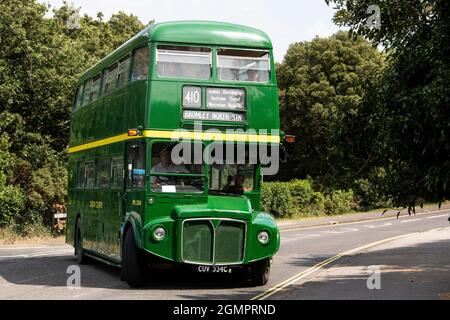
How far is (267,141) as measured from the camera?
14.6 meters

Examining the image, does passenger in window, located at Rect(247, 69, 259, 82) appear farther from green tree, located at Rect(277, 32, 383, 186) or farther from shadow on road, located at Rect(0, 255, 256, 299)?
green tree, located at Rect(277, 32, 383, 186)

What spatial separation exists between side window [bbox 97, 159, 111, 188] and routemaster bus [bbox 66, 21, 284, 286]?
1.52 metres

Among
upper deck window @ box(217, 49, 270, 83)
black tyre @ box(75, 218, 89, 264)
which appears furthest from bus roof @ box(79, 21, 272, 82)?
black tyre @ box(75, 218, 89, 264)

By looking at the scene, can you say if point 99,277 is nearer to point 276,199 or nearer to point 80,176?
point 80,176

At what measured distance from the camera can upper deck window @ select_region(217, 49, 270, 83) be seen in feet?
47.6

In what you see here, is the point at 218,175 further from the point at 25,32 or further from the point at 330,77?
the point at 330,77

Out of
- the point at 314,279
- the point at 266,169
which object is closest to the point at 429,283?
the point at 314,279

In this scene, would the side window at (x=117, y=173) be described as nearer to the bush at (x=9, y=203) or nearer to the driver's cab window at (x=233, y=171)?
the driver's cab window at (x=233, y=171)

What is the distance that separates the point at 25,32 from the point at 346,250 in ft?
52.0

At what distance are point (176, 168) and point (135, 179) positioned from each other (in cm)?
98

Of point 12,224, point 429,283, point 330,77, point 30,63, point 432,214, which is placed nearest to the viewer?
point 429,283

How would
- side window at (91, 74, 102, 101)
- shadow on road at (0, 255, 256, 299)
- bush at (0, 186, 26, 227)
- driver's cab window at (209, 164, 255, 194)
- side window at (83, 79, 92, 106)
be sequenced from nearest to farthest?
driver's cab window at (209, 164, 255, 194)
shadow on road at (0, 255, 256, 299)
side window at (91, 74, 102, 101)
side window at (83, 79, 92, 106)
bush at (0, 186, 26, 227)

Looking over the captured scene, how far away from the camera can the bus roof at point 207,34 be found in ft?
47.2

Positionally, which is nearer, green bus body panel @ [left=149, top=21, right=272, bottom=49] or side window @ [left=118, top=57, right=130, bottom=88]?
green bus body panel @ [left=149, top=21, right=272, bottom=49]
